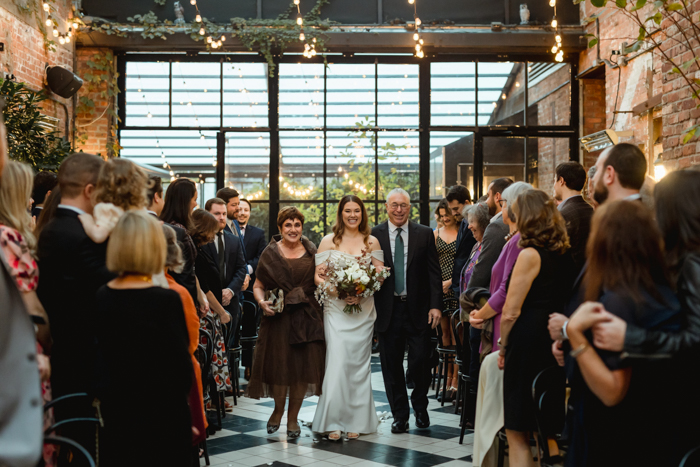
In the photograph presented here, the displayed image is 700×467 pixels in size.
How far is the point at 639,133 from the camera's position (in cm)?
783

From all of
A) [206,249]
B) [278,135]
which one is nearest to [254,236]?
[206,249]

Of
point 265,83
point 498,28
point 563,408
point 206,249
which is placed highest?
point 498,28

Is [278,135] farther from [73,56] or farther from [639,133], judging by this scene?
[639,133]

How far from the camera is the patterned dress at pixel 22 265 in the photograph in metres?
2.39

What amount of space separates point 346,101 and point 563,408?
7412 mm

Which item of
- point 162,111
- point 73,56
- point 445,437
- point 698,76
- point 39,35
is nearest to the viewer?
point 698,76

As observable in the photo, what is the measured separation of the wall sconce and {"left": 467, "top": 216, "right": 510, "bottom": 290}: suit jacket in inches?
131

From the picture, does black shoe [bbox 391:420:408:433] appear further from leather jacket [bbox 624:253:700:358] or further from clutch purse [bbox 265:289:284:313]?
leather jacket [bbox 624:253:700:358]

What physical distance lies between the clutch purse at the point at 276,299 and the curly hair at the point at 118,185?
2312mm

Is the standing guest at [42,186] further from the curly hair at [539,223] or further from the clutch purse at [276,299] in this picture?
the curly hair at [539,223]

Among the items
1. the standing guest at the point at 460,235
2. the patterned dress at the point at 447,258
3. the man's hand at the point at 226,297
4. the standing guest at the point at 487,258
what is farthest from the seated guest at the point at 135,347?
the patterned dress at the point at 447,258

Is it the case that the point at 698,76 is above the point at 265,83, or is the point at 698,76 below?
below

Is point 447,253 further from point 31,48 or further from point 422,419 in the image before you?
point 31,48

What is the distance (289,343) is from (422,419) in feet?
4.00
